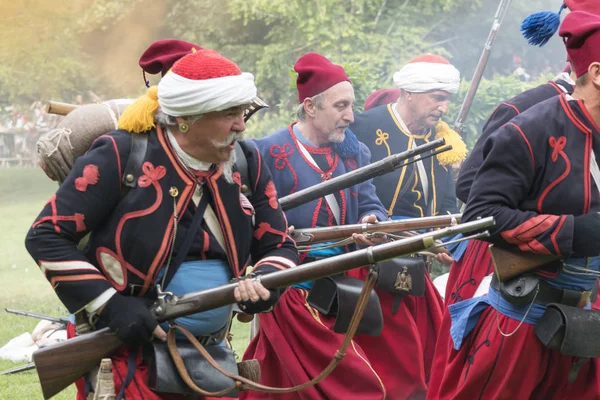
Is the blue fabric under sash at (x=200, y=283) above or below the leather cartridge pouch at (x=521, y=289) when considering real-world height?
above

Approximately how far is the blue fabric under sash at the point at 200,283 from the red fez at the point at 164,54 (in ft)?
2.89

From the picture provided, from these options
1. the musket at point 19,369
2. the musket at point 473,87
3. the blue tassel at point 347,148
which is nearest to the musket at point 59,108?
the blue tassel at point 347,148

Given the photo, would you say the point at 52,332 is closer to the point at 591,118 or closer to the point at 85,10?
the point at 591,118

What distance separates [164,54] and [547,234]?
1735 millimetres

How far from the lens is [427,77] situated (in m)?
8.30

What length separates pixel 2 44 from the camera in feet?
48.0

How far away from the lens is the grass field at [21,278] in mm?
7762

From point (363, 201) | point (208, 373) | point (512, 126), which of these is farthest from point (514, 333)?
point (363, 201)

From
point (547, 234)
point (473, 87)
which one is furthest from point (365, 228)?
point (473, 87)

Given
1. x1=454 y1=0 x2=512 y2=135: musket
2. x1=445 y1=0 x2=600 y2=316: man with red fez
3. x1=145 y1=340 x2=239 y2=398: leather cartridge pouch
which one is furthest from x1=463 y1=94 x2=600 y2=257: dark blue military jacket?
x1=454 y1=0 x2=512 y2=135: musket

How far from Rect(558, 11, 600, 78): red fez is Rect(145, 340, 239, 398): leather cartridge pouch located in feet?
6.18

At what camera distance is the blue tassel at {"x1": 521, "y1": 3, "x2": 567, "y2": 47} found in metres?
5.59

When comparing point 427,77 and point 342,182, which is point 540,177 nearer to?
point 342,182

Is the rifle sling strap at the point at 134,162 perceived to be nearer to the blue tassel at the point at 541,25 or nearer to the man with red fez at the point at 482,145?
the man with red fez at the point at 482,145
